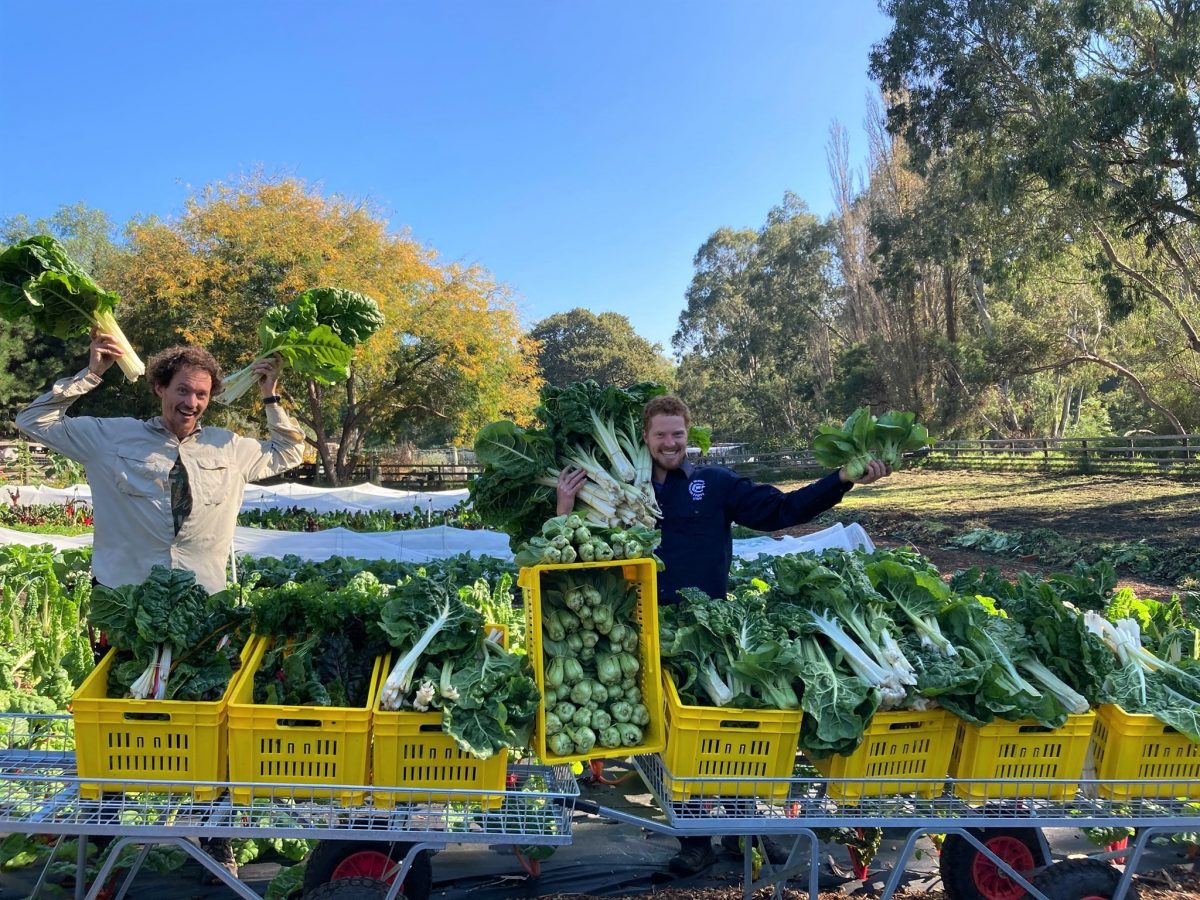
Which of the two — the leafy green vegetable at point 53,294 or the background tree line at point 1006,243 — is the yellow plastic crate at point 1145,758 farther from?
the background tree line at point 1006,243

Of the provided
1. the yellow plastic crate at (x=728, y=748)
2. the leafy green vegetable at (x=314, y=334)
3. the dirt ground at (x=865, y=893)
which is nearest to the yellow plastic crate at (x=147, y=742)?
the yellow plastic crate at (x=728, y=748)

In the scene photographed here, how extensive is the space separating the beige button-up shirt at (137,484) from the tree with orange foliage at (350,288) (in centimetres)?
1896

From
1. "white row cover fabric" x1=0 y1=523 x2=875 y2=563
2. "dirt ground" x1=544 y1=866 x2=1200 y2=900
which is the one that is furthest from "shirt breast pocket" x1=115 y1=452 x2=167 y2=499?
"white row cover fabric" x1=0 y1=523 x2=875 y2=563

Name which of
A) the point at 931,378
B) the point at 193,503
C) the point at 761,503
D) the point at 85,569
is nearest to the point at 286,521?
the point at 85,569

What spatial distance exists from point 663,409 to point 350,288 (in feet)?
70.9

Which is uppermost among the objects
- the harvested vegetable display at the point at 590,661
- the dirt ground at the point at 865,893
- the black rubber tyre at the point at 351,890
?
the harvested vegetable display at the point at 590,661

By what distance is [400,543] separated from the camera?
11.7 meters

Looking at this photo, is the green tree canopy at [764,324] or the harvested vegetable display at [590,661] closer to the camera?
the harvested vegetable display at [590,661]

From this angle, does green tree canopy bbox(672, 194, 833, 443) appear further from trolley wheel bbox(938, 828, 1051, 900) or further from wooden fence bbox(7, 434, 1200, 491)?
trolley wheel bbox(938, 828, 1051, 900)

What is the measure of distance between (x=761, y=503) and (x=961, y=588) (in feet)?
4.58

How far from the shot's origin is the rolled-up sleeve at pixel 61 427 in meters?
3.69

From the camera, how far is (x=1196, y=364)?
1206 inches

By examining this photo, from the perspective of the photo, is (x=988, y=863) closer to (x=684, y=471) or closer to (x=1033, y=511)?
(x=684, y=471)

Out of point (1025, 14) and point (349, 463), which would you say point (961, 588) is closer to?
point (1025, 14)
